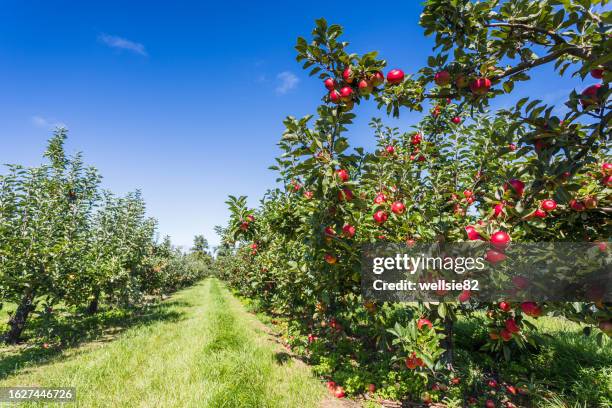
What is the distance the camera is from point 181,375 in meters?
4.05

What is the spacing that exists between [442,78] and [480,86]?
29 centimetres

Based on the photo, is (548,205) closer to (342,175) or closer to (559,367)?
(342,175)

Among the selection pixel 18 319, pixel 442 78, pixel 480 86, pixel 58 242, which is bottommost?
pixel 18 319

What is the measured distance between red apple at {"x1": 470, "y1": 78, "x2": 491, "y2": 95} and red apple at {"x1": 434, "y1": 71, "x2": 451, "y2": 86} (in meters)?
0.19

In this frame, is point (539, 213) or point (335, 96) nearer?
point (539, 213)

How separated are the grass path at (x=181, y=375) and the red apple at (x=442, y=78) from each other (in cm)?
374

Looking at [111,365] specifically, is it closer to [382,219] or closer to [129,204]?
[382,219]

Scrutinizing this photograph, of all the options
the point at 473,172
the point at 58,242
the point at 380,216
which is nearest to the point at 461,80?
the point at 380,216

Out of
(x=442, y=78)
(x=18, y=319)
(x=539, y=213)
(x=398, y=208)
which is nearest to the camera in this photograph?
(x=539, y=213)

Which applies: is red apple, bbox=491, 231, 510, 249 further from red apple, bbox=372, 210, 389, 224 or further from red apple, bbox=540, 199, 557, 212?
red apple, bbox=372, 210, 389, 224

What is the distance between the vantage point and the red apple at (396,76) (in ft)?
8.34

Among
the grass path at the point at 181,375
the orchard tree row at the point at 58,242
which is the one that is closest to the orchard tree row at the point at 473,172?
the grass path at the point at 181,375

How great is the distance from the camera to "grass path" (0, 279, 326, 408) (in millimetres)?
3426

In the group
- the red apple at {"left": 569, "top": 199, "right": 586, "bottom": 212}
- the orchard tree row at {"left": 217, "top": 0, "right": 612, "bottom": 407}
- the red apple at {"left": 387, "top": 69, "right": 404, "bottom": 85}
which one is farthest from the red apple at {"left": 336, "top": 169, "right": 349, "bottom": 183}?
the red apple at {"left": 569, "top": 199, "right": 586, "bottom": 212}
